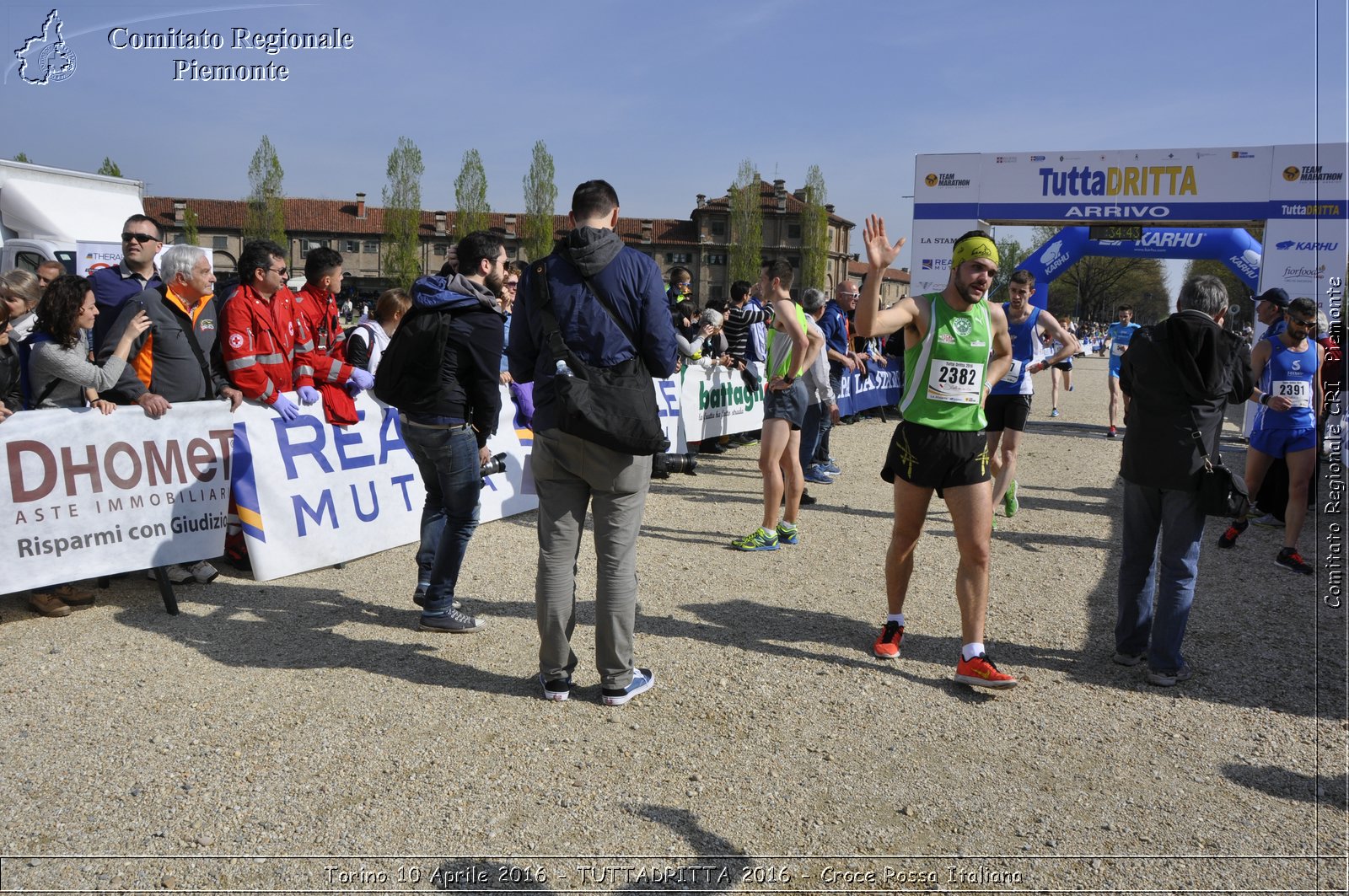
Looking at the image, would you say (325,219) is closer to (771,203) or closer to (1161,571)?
(771,203)

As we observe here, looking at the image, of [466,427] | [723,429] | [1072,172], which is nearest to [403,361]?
[466,427]

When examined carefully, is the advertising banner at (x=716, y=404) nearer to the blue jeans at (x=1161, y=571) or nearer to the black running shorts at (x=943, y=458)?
the blue jeans at (x=1161, y=571)

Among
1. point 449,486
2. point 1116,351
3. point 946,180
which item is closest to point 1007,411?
point 449,486

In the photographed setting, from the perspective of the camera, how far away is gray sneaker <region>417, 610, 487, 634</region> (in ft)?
16.1

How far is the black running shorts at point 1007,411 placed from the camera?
744cm

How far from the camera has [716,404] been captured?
1126 cm

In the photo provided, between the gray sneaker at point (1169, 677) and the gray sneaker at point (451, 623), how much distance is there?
3571mm

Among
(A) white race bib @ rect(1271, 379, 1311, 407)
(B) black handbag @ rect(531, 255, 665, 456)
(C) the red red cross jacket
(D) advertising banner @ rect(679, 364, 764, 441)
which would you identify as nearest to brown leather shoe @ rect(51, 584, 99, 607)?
(C) the red red cross jacket

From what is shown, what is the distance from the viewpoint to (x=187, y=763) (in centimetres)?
343

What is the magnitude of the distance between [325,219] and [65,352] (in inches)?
3519

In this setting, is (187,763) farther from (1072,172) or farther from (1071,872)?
(1072,172)

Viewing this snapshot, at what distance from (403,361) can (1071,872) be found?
145 inches

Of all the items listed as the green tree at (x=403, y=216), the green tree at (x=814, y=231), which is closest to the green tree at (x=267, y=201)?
the green tree at (x=403, y=216)

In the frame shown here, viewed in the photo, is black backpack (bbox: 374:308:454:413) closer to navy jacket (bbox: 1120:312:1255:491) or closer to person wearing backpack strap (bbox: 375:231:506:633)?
person wearing backpack strap (bbox: 375:231:506:633)
